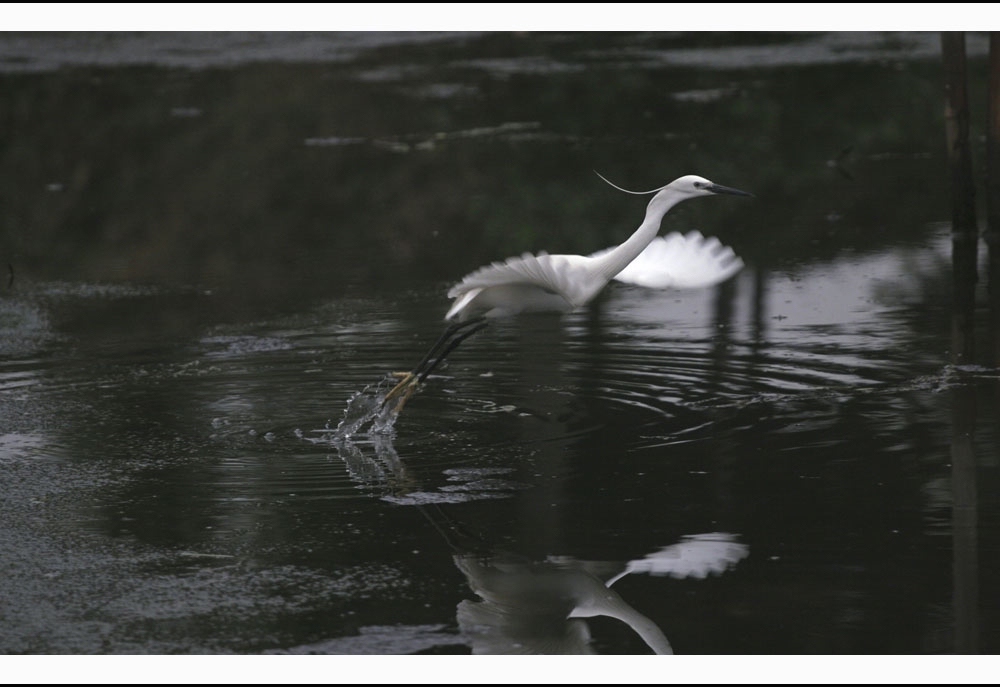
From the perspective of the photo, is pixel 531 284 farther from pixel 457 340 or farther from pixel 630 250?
pixel 457 340

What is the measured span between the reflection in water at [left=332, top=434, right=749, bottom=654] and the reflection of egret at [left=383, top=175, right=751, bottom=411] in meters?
1.34

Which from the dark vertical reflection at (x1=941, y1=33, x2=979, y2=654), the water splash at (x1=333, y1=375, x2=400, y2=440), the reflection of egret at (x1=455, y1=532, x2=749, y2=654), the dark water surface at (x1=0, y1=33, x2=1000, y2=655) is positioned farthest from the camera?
the water splash at (x1=333, y1=375, x2=400, y2=440)

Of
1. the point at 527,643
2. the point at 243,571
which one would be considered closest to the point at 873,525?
the point at 527,643

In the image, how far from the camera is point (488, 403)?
348 inches

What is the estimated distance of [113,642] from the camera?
17.4 ft

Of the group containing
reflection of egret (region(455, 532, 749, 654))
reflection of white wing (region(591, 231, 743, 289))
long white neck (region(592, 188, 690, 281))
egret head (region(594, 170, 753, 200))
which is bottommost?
reflection of egret (region(455, 532, 749, 654))

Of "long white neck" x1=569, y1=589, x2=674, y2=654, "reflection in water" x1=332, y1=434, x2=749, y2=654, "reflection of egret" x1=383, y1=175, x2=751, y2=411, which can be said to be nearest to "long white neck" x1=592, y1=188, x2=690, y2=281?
"reflection of egret" x1=383, y1=175, x2=751, y2=411

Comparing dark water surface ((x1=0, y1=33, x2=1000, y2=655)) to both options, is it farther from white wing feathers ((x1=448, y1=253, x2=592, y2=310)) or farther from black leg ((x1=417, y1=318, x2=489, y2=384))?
white wing feathers ((x1=448, y1=253, x2=592, y2=310))

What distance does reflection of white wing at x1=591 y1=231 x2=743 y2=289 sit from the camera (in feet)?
27.1

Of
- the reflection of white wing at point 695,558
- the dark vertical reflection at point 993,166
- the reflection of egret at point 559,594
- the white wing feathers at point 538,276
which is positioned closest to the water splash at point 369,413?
the white wing feathers at point 538,276

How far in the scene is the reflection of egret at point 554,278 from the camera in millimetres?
7477

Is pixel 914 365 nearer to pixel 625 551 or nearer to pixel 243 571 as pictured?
pixel 625 551

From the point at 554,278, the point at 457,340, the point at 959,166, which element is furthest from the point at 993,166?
the point at 554,278

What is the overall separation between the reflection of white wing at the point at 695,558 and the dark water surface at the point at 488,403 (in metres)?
0.02
